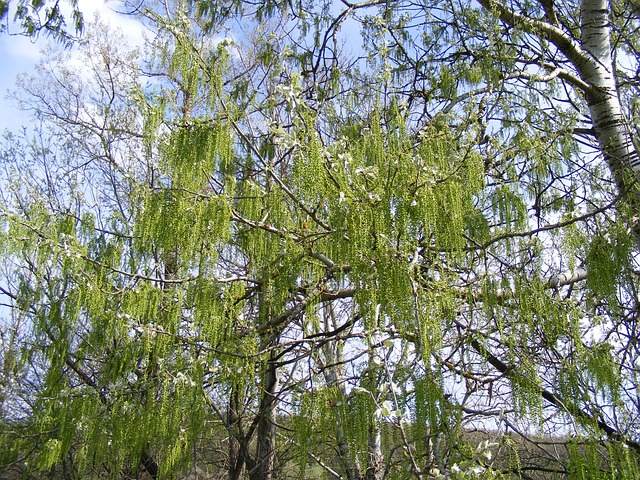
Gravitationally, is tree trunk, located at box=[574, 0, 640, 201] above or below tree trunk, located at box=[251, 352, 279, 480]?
above

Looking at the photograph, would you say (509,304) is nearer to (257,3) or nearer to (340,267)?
(340,267)

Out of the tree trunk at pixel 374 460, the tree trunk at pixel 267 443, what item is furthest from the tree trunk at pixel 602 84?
the tree trunk at pixel 267 443

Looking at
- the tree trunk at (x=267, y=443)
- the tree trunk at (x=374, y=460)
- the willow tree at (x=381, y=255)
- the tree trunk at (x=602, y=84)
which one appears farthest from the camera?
the tree trunk at (x=267, y=443)

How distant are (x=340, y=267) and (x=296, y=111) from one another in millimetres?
717

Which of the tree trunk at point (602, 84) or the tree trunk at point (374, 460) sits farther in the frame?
the tree trunk at point (374, 460)

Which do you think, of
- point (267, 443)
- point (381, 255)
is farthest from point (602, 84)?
point (267, 443)

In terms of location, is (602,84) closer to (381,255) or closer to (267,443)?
(381,255)

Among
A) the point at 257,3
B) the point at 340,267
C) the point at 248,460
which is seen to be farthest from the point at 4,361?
the point at 340,267

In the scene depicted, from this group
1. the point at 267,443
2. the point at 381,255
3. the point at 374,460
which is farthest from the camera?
the point at 267,443

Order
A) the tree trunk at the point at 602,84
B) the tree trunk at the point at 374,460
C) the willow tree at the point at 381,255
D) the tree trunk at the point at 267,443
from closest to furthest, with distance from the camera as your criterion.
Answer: the willow tree at the point at 381,255, the tree trunk at the point at 602,84, the tree trunk at the point at 374,460, the tree trunk at the point at 267,443

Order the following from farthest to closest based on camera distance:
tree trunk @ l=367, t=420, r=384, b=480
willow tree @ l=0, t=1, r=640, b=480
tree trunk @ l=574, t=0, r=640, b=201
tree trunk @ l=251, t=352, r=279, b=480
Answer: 1. tree trunk @ l=251, t=352, r=279, b=480
2. tree trunk @ l=367, t=420, r=384, b=480
3. tree trunk @ l=574, t=0, r=640, b=201
4. willow tree @ l=0, t=1, r=640, b=480

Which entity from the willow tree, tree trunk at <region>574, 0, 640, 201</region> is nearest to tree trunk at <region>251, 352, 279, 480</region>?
the willow tree

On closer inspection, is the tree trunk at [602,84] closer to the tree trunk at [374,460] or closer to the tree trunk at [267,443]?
the tree trunk at [374,460]

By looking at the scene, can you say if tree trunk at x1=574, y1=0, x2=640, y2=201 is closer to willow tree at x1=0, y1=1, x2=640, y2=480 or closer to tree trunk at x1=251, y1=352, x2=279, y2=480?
willow tree at x1=0, y1=1, x2=640, y2=480
